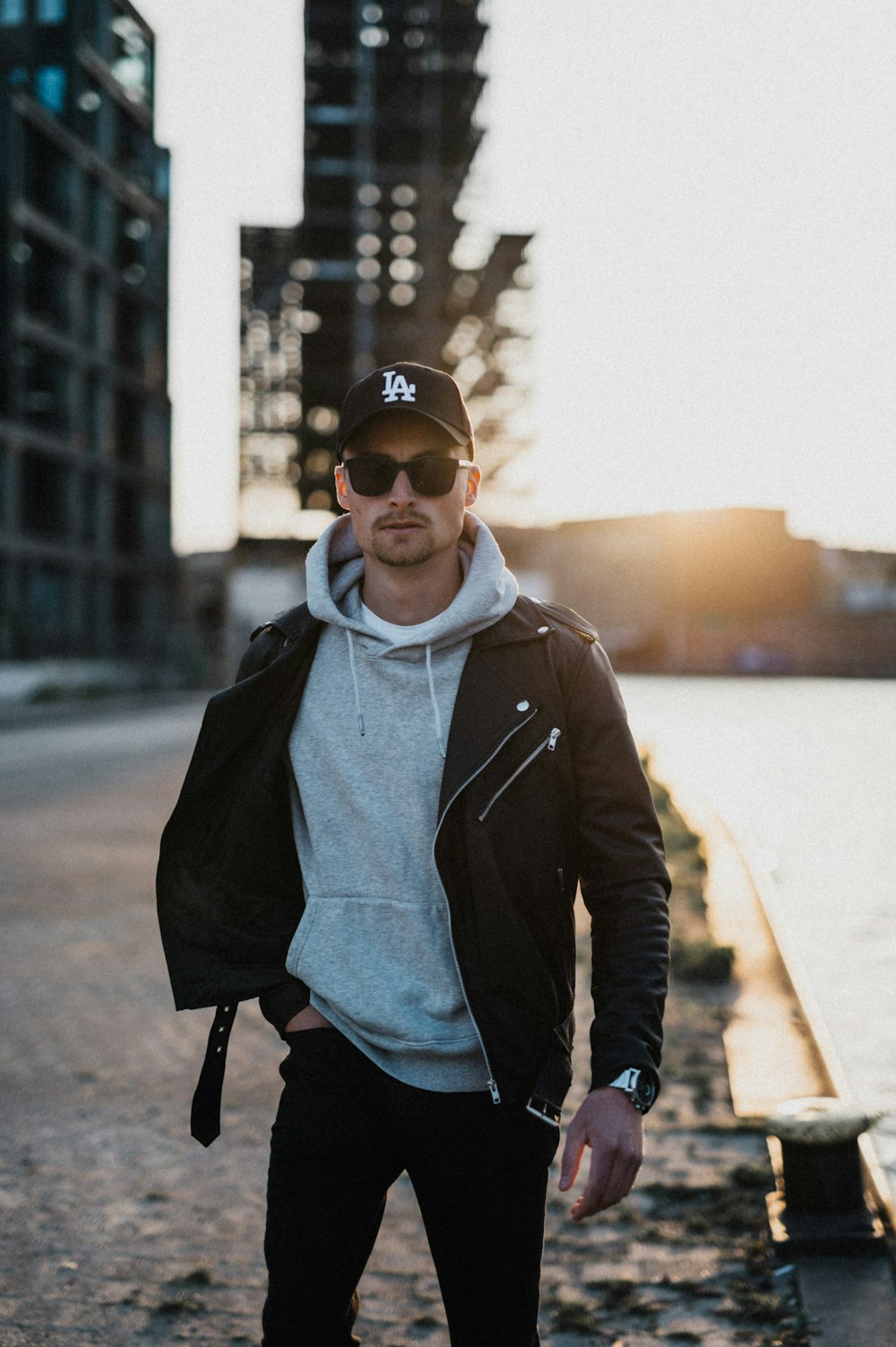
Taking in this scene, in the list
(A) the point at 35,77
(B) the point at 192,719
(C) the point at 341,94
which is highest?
(C) the point at 341,94

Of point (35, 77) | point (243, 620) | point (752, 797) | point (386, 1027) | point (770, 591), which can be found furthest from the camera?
point (770, 591)

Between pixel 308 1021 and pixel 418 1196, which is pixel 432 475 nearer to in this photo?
pixel 308 1021

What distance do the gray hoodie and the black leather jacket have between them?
5 cm

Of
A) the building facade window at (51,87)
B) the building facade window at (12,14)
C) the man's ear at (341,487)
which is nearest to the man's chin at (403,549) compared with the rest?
A: the man's ear at (341,487)

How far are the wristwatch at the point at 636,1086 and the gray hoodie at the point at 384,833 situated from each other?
25cm

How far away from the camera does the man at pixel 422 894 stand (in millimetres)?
2197

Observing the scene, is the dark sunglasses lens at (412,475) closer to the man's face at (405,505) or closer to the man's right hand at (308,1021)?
the man's face at (405,505)

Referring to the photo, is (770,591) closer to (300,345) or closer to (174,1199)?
(300,345)

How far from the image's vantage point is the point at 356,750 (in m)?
2.34

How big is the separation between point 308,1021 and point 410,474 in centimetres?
99

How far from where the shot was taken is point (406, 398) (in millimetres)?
2357

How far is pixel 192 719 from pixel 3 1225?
24503 mm

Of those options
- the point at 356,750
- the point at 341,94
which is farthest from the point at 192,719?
the point at 341,94

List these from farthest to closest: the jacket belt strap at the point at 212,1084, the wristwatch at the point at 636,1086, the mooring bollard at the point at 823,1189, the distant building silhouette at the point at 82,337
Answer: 1. the distant building silhouette at the point at 82,337
2. the mooring bollard at the point at 823,1189
3. the jacket belt strap at the point at 212,1084
4. the wristwatch at the point at 636,1086
